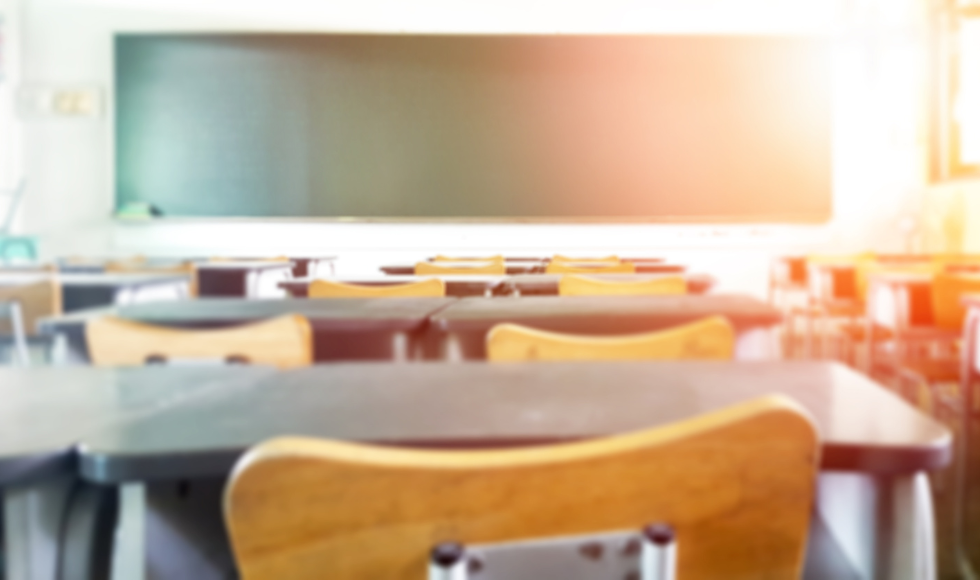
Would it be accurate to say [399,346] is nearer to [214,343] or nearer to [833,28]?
[214,343]

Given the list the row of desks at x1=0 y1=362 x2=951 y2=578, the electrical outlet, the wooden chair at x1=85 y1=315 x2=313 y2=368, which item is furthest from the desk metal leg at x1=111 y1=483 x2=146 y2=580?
the electrical outlet

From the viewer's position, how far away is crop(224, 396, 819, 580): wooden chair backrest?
0.38 meters

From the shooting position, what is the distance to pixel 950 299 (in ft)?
7.04

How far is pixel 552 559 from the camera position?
1.36 feet

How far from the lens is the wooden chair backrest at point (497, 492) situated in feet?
1.24

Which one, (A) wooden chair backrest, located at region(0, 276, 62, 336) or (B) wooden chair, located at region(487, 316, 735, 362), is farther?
(A) wooden chair backrest, located at region(0, 276, 62, 336)

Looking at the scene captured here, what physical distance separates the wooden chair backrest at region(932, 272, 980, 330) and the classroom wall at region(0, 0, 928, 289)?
1.82 feet

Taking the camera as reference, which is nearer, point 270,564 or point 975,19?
point 270,564

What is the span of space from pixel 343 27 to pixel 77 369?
168 inches

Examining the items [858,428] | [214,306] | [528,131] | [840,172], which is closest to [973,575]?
[858,428]

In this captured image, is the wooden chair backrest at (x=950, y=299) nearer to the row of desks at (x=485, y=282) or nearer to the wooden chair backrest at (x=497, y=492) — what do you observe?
the row of desks at (x=485, y=282)

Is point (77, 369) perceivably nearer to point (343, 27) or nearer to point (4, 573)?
point (4, 573)

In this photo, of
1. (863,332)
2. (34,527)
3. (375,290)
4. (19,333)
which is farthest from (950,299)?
(19,333)

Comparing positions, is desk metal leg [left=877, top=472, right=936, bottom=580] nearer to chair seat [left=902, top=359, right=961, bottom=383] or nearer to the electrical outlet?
chair seat [left=902, top=359, right=961, bottom=383]
